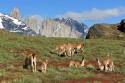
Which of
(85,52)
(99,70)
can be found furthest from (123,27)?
(99,70)

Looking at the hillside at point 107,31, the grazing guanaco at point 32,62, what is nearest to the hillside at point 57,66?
the grazing guanaco at point 32,62

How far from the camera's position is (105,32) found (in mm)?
81375

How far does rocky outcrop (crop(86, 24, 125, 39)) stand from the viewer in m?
80.2

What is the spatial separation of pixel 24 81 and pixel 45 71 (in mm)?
5463

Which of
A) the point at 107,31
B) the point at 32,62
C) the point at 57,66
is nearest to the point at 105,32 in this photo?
the point at 107,31

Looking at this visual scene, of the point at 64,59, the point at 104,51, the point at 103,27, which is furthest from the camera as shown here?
the point at 103,27

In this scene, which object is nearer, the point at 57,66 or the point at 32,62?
the point at 32,62

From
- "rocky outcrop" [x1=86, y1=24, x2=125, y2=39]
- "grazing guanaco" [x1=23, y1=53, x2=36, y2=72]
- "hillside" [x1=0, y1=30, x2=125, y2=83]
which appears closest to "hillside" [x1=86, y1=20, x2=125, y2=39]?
"rocky outcrop" [x1=86, y1=24, x2=125, y2=39]

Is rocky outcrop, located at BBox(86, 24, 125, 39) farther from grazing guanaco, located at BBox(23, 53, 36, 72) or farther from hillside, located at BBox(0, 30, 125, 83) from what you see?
grazing guanaco, located at BBox(23, 53, 36, 72)

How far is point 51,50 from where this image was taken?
48375mm

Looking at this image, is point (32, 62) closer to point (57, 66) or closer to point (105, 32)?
point (57, 66)

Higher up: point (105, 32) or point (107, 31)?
point (107, 31)

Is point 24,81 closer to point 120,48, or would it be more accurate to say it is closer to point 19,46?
point 19,46

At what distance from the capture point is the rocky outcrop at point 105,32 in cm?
8025
